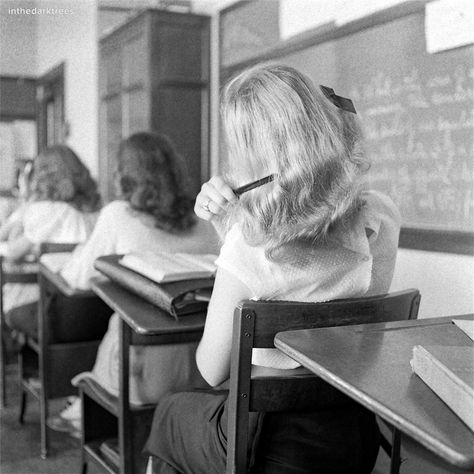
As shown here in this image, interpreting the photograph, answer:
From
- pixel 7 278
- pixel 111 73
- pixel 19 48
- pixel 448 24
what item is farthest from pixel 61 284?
pixel 19 48

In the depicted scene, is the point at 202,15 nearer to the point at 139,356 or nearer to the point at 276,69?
the point at 139,356

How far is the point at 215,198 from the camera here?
1173mm

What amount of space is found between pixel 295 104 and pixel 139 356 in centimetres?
91

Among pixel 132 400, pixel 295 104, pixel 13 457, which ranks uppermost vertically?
pixel 295 104

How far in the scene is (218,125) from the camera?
155 inches

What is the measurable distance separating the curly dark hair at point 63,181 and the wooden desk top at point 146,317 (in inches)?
62.7

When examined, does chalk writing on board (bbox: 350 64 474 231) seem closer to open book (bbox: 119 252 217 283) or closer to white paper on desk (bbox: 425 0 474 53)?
white paper on desk (bbox: 425 0 474 53)

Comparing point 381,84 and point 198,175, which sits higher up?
point 381,84

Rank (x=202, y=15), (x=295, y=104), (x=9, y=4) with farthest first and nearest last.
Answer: (x=9, y=4)
(x=202, y=15)
(x=295, y=104)

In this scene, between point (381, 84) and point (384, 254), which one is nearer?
point (384, 254)

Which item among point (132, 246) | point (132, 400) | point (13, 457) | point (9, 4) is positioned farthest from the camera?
point (9, 4)

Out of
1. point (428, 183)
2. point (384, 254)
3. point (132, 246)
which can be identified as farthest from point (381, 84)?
point (384, 254)

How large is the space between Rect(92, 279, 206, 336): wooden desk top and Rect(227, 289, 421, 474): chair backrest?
28 centimetres

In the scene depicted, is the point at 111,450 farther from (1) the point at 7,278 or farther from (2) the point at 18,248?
(2) the point at 18,248
